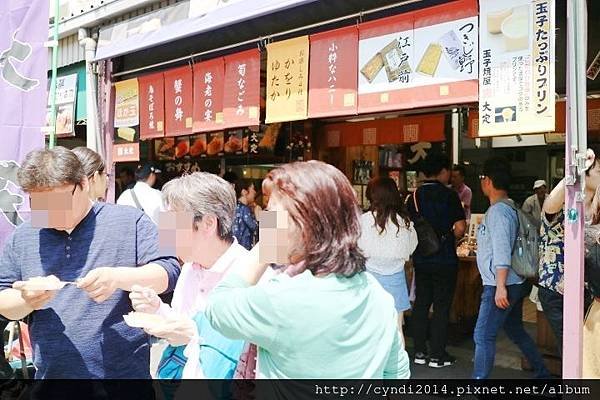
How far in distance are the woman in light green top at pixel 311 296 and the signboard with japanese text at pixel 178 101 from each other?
4.41m

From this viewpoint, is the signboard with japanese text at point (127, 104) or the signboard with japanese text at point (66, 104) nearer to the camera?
the signboard with japanese text at point (127, 104)

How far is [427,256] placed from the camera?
20.1 ft

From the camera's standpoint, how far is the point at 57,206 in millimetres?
2395

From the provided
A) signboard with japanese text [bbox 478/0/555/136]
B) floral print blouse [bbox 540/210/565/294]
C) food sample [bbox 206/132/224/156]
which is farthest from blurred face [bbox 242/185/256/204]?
signboard with japanese text [bbox 478/0/555/136]

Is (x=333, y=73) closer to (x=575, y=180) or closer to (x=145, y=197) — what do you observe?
(x=575, y=180)

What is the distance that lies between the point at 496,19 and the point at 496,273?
7.23 ft

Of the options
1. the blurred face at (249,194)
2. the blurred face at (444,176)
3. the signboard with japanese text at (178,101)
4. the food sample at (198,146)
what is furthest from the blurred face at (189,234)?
the food sample at (198,146)

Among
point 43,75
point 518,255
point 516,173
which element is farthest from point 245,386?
point 516,173

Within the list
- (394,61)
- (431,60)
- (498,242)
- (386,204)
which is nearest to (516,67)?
(431,60)

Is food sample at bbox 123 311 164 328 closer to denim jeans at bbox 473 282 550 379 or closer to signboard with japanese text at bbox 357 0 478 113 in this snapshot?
signboard with japanese text at bbox 357 0 478 113

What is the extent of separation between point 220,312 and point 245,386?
1.18ft

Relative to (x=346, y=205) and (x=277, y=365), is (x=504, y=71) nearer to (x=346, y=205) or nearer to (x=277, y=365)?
(x=346, y=205)

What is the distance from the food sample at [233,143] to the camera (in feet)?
29.4

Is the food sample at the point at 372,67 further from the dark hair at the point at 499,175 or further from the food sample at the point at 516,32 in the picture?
the dark hair at the point at 499,175
